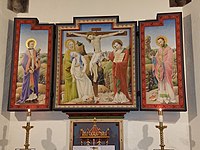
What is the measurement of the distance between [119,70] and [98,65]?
0.70 feet

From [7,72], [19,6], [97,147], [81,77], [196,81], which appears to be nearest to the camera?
[97,147]

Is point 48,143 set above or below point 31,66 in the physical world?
below

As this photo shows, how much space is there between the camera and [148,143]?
3.14 metres

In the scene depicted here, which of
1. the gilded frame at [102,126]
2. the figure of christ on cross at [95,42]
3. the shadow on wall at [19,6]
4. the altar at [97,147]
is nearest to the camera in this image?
the altar at [97,147]

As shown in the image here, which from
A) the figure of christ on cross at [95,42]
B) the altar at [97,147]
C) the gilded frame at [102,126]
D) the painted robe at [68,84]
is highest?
the figure of christ on cross at [95,42]

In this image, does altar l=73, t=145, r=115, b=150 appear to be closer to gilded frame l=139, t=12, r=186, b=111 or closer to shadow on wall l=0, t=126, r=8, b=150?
gilded frame l=139, t=12, r=186, b=111

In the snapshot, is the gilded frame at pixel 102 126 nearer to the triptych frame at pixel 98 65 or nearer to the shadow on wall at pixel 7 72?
the triptych frame at pixel 98 65

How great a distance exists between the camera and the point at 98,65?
3248 millimetres

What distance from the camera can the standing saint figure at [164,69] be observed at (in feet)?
10.0

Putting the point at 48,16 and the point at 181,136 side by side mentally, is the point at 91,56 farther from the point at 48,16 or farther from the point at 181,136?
the point at 181,136

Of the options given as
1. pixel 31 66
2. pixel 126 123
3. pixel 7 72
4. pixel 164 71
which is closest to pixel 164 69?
pixel 164 71

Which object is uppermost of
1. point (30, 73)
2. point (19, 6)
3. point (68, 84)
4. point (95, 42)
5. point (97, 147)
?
point (19, 6)

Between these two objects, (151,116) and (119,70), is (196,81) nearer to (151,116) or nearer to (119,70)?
(151,116)

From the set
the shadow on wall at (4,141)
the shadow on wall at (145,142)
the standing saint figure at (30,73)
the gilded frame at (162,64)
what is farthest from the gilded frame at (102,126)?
the shadow on wall at (4,141)
